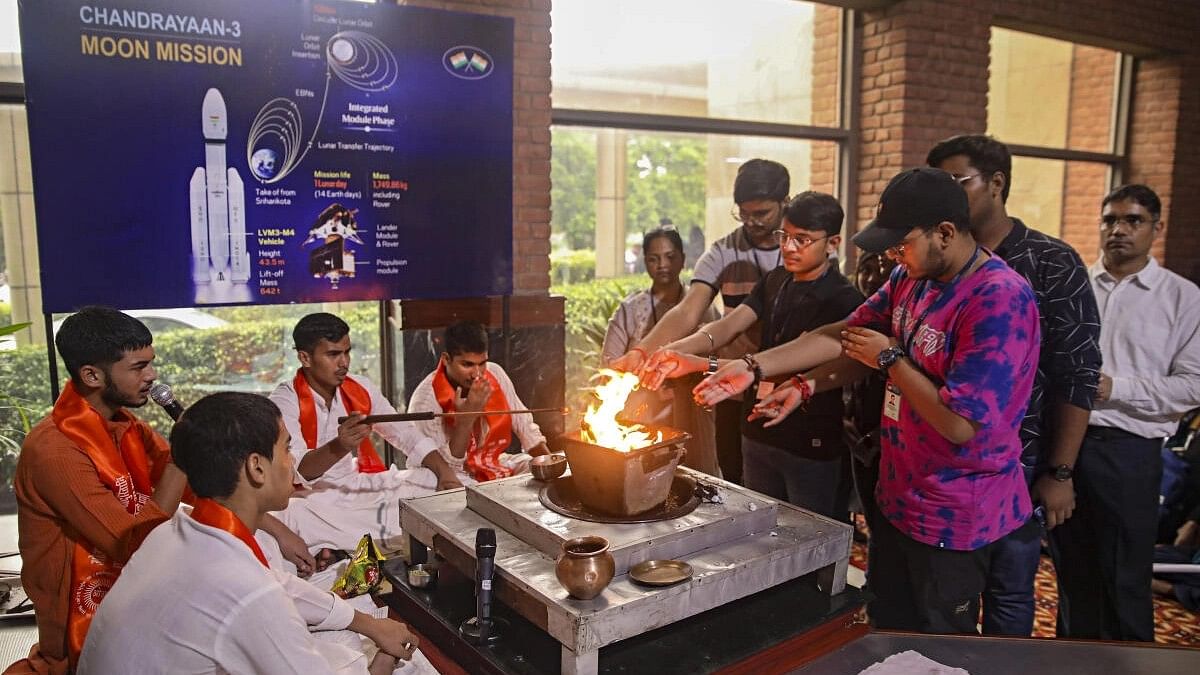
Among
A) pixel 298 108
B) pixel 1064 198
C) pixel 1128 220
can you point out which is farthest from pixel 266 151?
pixel 1064 198

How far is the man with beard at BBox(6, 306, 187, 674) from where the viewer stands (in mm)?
2662

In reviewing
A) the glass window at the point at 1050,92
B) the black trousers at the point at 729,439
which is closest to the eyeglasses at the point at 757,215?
the black trousers at the point at 729,439

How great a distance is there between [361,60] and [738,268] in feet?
7.23

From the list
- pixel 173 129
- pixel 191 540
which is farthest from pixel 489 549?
pixel 173 129

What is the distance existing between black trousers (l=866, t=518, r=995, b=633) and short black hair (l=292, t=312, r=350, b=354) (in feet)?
8.45

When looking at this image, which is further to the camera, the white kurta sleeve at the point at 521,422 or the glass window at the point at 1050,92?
the glass window at the point at 1050,92

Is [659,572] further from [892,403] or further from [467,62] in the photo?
[467,62]

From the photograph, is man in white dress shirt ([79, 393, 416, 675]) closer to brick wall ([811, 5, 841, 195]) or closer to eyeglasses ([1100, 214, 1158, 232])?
eyeglasses ([1100, 214, 1158, 232])

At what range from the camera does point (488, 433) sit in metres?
4.39

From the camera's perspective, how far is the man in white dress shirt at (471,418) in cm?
422

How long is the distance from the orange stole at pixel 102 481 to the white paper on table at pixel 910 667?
2508 mm

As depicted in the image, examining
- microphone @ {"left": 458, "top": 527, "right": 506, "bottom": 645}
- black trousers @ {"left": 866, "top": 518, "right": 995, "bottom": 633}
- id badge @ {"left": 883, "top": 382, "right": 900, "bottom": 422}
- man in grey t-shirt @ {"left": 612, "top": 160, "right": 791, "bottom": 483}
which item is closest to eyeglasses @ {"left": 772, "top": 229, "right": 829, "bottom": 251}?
man in grey t-shirt @ {"left": 612, "top": 160, "right": 791, "bottom": 483}

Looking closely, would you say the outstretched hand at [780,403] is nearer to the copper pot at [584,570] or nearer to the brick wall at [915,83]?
the copper pot at [584,570]

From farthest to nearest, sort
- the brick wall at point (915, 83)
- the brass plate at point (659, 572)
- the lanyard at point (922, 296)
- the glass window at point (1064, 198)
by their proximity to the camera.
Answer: the glass window at point (1064, 198)
the brick wall at point (915, 83)
the lanyard at point (922, 296)
the brass plate at point (659, 572)
